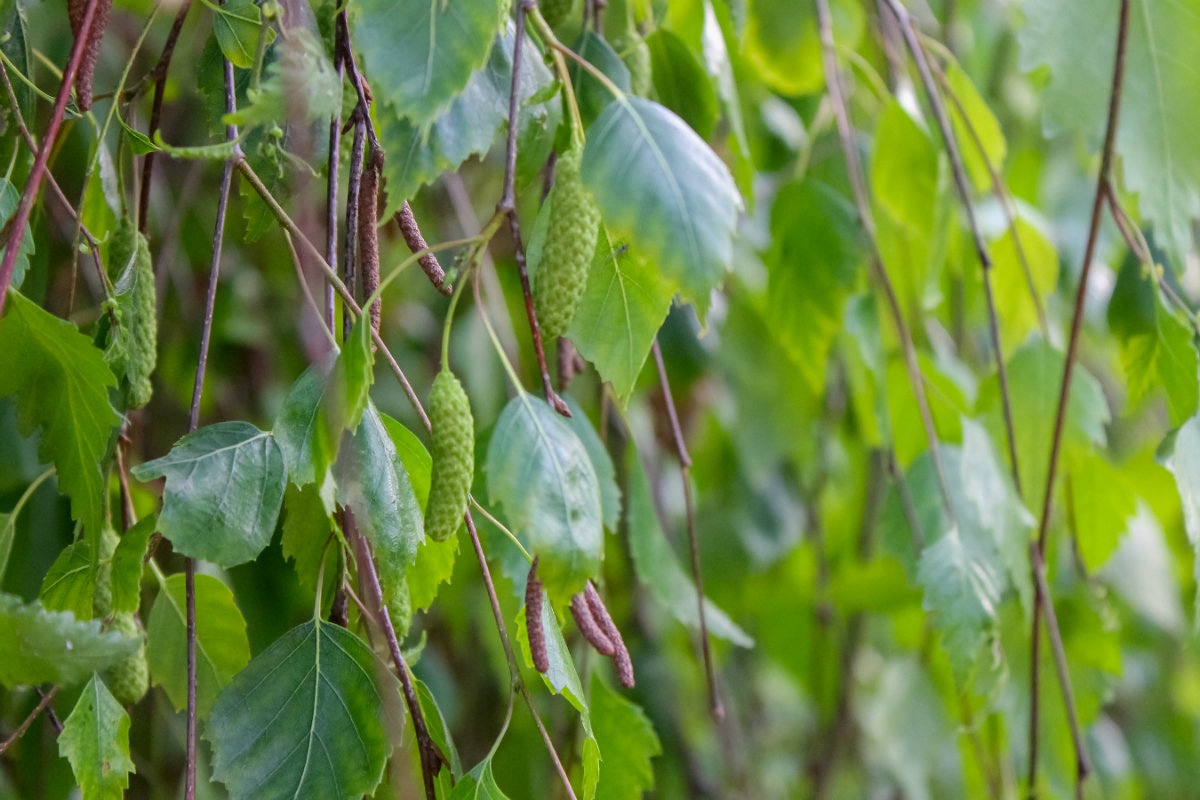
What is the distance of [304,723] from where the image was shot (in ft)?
1.24

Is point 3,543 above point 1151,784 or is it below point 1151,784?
above

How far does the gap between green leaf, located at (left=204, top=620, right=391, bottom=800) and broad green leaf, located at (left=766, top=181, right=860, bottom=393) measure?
49 centimetres

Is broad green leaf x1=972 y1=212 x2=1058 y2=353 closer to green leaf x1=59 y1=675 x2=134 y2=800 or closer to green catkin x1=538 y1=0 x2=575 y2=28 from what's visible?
green catkin x1=538 y1=0 x2=575 y2=28

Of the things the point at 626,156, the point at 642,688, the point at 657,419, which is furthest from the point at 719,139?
the point at 626,156

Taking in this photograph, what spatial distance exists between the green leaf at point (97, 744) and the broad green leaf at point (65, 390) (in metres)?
0.07

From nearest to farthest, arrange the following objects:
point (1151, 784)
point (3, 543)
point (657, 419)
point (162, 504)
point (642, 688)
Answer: point (162, 504)
point (3, 543)
point (642, 688)
point (657, 419)
point (1151, 784)

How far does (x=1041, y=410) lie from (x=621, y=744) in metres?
0.40

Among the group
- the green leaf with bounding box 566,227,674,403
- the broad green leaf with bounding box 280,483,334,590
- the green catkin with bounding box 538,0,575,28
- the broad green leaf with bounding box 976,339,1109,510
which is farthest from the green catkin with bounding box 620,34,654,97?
the broad green leaf with bounding box 976,339,1109,510

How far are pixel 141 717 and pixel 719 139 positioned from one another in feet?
2.59

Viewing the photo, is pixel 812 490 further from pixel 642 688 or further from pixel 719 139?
pixel 719 139

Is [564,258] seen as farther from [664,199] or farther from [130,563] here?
[130,563]

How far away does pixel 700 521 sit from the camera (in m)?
1.18

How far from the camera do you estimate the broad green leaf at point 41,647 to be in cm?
32

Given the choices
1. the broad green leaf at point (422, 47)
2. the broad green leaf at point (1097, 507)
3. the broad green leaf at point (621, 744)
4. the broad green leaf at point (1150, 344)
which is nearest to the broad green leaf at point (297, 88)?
the broad green leaf at point (422, 47)
